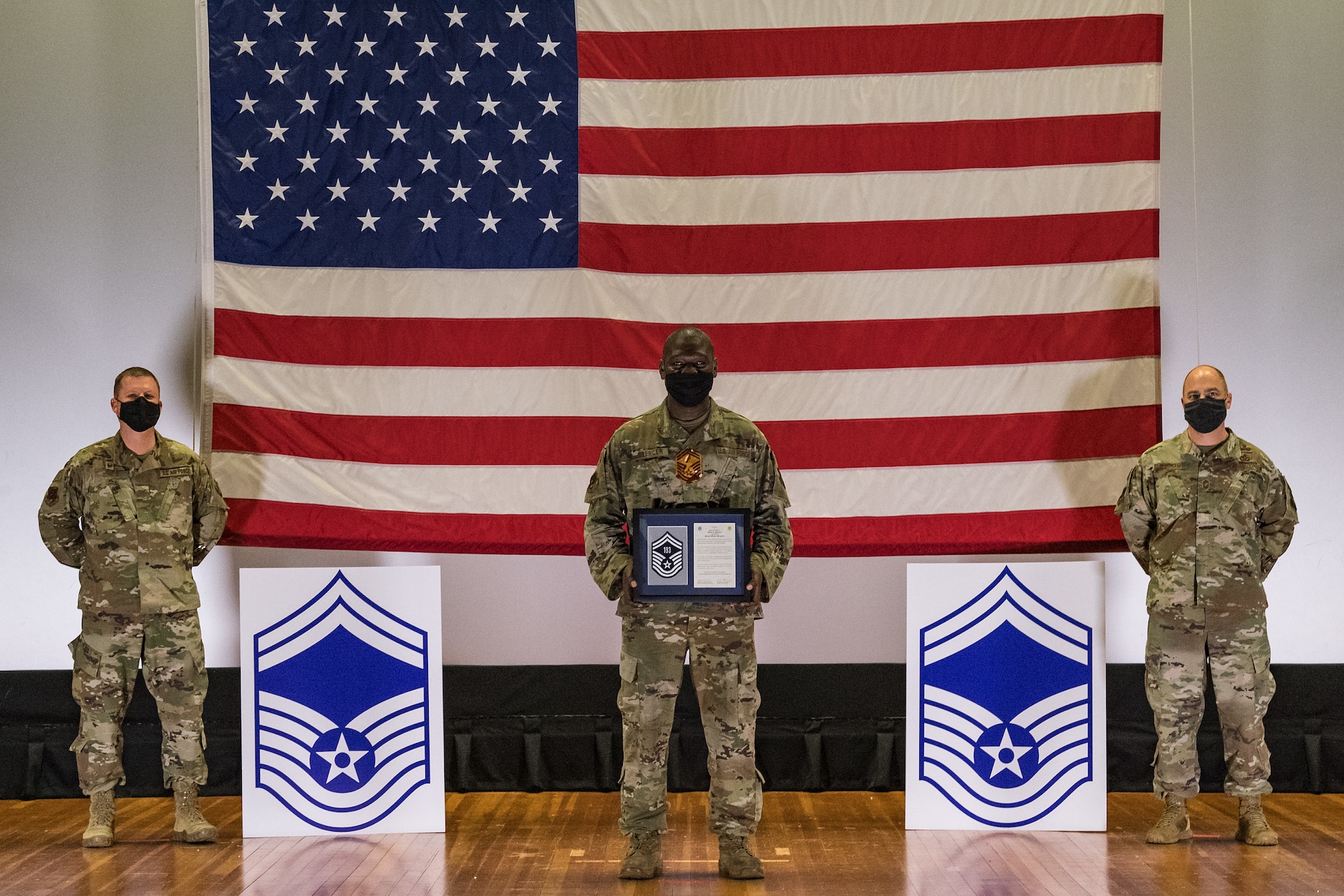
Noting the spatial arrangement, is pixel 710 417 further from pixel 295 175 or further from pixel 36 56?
pixel 36 56

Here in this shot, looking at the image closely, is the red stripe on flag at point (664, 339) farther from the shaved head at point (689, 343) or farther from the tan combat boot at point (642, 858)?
the tan combat boot at point (642, 858)

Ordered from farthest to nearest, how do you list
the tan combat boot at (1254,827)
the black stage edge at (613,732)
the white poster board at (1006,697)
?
the black stage edge at (613,732), the white poster board at (1006,697), the tan combat boot at (1254,827)

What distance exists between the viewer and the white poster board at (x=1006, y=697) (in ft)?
15.0

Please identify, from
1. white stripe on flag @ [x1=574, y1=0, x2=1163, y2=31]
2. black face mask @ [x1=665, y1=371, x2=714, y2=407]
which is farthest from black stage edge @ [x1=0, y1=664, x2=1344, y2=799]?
white stripe on flag @ [x1=574, y1=0, x2=1163, y2=31]

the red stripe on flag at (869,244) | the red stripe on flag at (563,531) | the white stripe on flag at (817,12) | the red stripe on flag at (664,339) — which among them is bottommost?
the red stripe on flag at (563,531)

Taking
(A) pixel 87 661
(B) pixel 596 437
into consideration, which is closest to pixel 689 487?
(B) pixel 596 437

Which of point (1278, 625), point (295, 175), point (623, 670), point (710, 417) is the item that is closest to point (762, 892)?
point (623, 670)

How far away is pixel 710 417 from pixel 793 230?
1.29 m

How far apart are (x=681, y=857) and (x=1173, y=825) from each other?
5.79 ft

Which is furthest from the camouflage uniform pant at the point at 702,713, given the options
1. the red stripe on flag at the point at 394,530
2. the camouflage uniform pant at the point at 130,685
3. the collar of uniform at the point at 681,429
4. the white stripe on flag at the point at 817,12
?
the white stripe on flag at the point at 817,12

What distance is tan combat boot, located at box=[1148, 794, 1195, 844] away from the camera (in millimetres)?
4391

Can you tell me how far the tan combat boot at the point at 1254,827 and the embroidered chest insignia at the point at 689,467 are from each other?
2.34m

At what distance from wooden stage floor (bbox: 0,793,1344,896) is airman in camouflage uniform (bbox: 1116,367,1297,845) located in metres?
0.27

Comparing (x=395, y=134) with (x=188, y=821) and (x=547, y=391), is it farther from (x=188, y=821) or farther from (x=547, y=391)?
(x=188, y=821)
